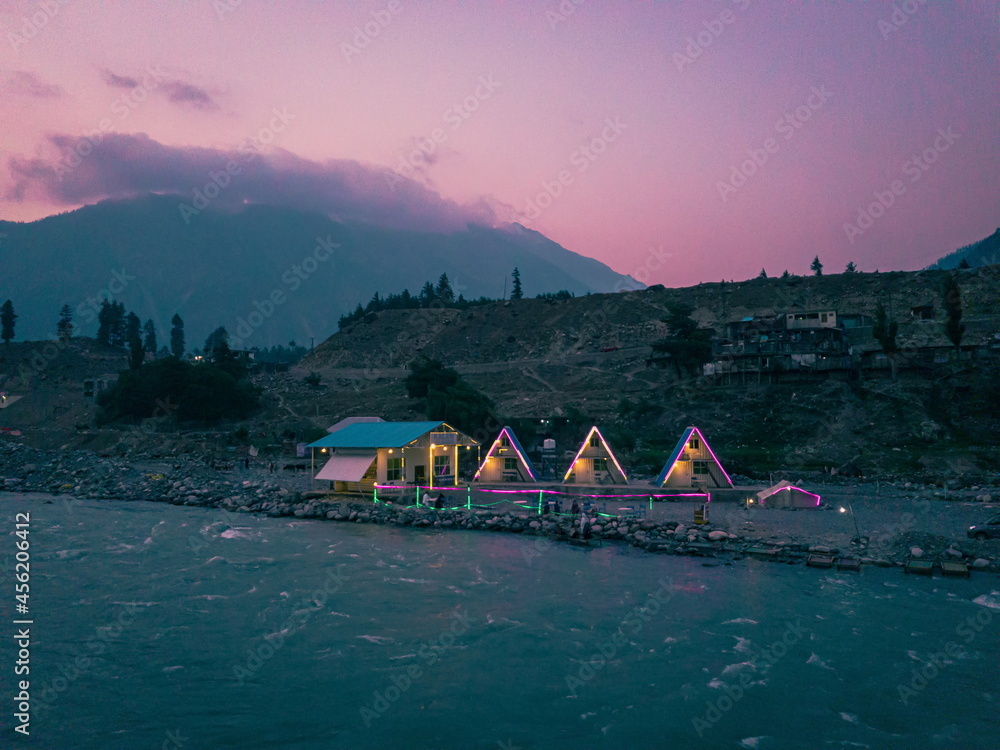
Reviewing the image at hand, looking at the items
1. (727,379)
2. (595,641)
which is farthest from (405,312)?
(595,641)

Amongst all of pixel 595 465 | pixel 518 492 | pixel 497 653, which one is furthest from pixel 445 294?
pixel 497 653

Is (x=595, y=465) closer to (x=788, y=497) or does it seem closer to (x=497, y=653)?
(x=788, y=497)

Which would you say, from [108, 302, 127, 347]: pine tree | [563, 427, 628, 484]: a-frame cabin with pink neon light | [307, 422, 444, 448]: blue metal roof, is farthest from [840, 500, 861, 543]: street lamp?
[108, 302, 127, 347]: pine tree

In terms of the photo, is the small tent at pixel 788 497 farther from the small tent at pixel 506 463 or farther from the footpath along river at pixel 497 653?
the small tent at pixel 506 463

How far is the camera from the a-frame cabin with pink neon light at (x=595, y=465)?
39.1 meters

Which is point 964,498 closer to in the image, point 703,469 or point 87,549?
point 703,469

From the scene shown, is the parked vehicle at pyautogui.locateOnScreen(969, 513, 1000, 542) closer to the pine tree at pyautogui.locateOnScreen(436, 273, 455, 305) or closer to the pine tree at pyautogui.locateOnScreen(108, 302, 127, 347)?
the pine tree at pyautogui.locateOnScreen(436, 273, 455, 305)

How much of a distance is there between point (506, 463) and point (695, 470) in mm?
11189

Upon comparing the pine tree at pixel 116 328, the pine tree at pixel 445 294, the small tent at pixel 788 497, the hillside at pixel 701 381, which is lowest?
the small tent at pixel 788 497

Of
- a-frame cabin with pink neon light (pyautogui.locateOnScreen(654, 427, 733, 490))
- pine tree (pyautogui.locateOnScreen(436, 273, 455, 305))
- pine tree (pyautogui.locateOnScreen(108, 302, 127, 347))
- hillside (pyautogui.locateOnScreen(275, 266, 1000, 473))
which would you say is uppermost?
pine tree (pyautogui.locateOnScreen(436, 273, 455, 305))

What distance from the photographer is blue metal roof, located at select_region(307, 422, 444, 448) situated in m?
38.6

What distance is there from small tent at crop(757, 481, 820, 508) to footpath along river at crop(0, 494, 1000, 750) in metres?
11.2

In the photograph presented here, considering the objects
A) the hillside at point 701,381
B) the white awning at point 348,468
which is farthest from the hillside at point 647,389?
the white awning at point 348,468

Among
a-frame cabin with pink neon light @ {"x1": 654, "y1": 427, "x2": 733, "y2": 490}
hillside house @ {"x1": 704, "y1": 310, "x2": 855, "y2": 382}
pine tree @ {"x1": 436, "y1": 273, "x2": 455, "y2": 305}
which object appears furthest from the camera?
pine tree @ {"x1": 436, "y1": 273, "x2": 455, "y2": 305}
